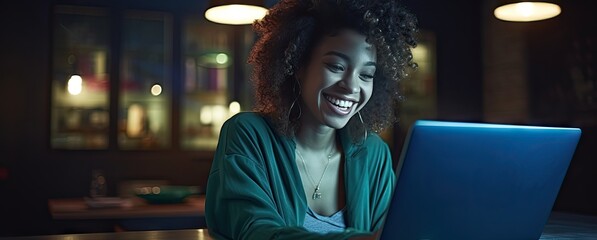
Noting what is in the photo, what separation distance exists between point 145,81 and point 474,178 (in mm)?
4266

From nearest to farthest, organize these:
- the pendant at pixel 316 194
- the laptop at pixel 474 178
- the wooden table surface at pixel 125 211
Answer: the laptop at pixel 474 178, the pendant at pixel 316 194, the wooden table surface at pixel 125 211

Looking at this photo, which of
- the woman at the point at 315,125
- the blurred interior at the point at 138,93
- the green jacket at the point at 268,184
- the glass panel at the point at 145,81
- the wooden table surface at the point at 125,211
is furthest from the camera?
the glass panel at the point at 145,81

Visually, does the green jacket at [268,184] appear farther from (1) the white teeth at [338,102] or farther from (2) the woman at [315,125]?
(1) the white teeth at [338,102]

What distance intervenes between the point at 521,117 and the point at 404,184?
15.7 ft

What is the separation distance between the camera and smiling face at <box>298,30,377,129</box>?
118 centimetres

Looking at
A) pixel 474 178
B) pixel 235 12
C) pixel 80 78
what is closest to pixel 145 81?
pixel 80 78

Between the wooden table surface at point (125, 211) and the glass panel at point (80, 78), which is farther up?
the glass panel at point (80, 78)

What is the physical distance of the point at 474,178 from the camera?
2.75 feet

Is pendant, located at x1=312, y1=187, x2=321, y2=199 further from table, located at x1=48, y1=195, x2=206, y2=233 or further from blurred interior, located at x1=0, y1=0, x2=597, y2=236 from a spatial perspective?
blurred interior, located at x1=0, y1=0, x2=597, y2=236

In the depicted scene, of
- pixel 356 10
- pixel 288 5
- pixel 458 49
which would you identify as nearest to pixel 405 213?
pixel 356 10

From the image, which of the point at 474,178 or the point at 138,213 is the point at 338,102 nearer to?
the point at 474,178

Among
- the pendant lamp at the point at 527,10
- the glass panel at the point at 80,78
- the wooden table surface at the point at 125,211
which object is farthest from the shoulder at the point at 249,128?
the glass panel at the point at 80,78

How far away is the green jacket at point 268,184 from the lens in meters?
1.03

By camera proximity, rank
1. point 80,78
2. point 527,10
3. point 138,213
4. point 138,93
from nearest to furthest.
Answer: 1. point 138,213
2. point 527,10
3. point 80,78
4. point 138,93
